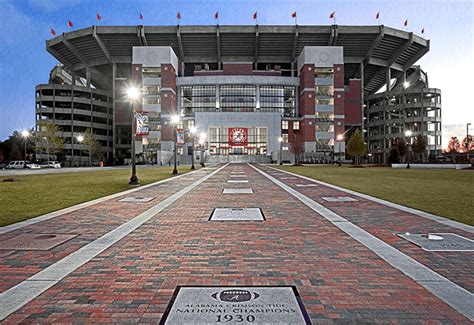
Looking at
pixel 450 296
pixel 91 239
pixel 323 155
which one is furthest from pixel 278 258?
pixel 323 155

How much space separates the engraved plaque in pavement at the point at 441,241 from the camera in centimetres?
537

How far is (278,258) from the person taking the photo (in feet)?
16.3

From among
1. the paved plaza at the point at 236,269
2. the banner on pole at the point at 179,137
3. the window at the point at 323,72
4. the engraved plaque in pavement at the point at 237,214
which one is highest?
the window at the point at 323,72

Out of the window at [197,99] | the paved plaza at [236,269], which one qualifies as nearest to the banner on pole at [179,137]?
the paved plaza at [236,269]

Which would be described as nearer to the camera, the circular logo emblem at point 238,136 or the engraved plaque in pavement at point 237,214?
the engraved plaque in pavement at point 237,214

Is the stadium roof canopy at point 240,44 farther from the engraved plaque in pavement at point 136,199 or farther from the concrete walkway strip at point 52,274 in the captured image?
the concrete walkway strip at point 52,274

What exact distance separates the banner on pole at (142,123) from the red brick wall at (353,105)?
7769cm

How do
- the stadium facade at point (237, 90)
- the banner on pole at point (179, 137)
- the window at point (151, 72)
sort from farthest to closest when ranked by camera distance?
the window at point (151, 72)
the stadium facade at point (237, 90)
the banner on pole at point (179, 137)

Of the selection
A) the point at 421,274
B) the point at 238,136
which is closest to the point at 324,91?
the point at 238,136

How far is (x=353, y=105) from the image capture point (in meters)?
88.2

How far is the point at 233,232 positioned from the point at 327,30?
8221 cm

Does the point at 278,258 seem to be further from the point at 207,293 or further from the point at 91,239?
the point at 91,239

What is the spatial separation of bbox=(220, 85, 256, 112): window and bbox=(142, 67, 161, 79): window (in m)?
17.3

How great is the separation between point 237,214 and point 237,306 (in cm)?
535
